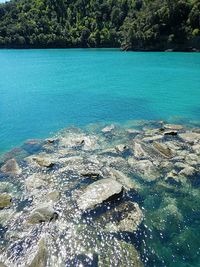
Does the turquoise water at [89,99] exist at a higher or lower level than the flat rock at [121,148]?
lower

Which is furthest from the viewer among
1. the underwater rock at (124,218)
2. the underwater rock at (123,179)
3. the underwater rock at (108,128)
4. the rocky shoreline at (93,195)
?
the underwater rock at (108,128)

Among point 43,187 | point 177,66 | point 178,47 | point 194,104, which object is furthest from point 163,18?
point 43,187

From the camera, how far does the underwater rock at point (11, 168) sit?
829 inches

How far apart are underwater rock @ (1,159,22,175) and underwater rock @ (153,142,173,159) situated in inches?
441

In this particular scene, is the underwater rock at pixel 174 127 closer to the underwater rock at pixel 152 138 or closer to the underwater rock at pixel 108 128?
the underwater rock at pixel 152 138

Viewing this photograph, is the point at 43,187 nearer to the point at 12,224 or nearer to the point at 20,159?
the point at 12,224

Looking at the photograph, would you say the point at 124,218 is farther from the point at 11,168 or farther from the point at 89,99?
the point at 89,99

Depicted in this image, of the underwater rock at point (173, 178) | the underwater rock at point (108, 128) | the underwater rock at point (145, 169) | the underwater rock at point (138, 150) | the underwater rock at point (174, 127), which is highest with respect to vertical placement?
the underwater rock at point (173, 178)

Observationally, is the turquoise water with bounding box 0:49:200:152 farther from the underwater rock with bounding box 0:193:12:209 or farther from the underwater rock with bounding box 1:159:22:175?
the underwater rock with bounding box 0:193:12:209

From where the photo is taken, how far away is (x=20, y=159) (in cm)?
2328

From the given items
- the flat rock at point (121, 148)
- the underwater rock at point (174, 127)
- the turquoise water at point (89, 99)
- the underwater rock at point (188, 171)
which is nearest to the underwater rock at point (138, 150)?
the flat rock at point (121, 148)

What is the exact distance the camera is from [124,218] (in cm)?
1548

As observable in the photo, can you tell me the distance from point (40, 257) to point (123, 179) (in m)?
8.02

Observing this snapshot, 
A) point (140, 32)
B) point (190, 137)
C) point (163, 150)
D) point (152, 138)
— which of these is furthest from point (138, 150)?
point (140, 32)
